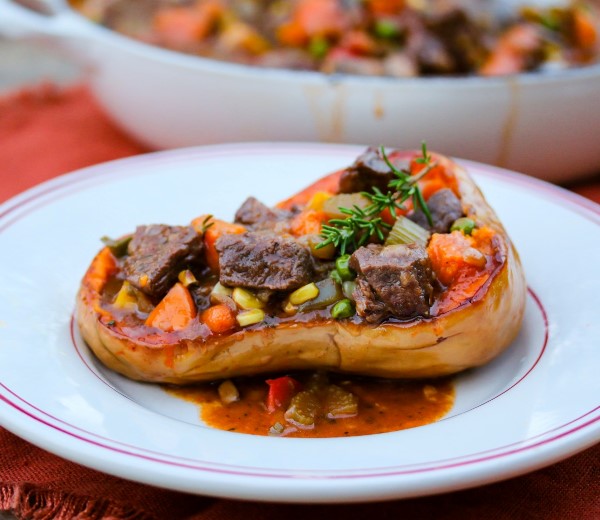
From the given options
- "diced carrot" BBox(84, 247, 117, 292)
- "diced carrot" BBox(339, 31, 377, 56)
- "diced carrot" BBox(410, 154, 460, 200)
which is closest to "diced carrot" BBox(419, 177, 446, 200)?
"diced carrot" BBox(410, 154, 460, 200)

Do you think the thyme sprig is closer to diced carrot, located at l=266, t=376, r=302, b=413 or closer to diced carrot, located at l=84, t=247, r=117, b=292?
diced carrot, located at l=266, t=376, r=302, b=413

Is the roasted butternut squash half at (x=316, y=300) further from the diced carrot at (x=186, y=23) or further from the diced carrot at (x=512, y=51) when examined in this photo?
the diced carrot at (x=186, y=23)

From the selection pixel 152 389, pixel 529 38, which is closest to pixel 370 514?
pixel 152 389

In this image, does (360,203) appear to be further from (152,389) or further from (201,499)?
(201,499)

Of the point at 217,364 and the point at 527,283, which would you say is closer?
the point at 217,364

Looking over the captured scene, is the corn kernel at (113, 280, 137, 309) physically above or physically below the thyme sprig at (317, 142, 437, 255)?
below

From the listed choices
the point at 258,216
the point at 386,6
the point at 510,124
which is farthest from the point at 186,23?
the point at 258,216

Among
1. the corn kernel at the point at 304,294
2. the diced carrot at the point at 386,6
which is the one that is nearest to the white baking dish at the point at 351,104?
the diced carrot at the point at 386,6
